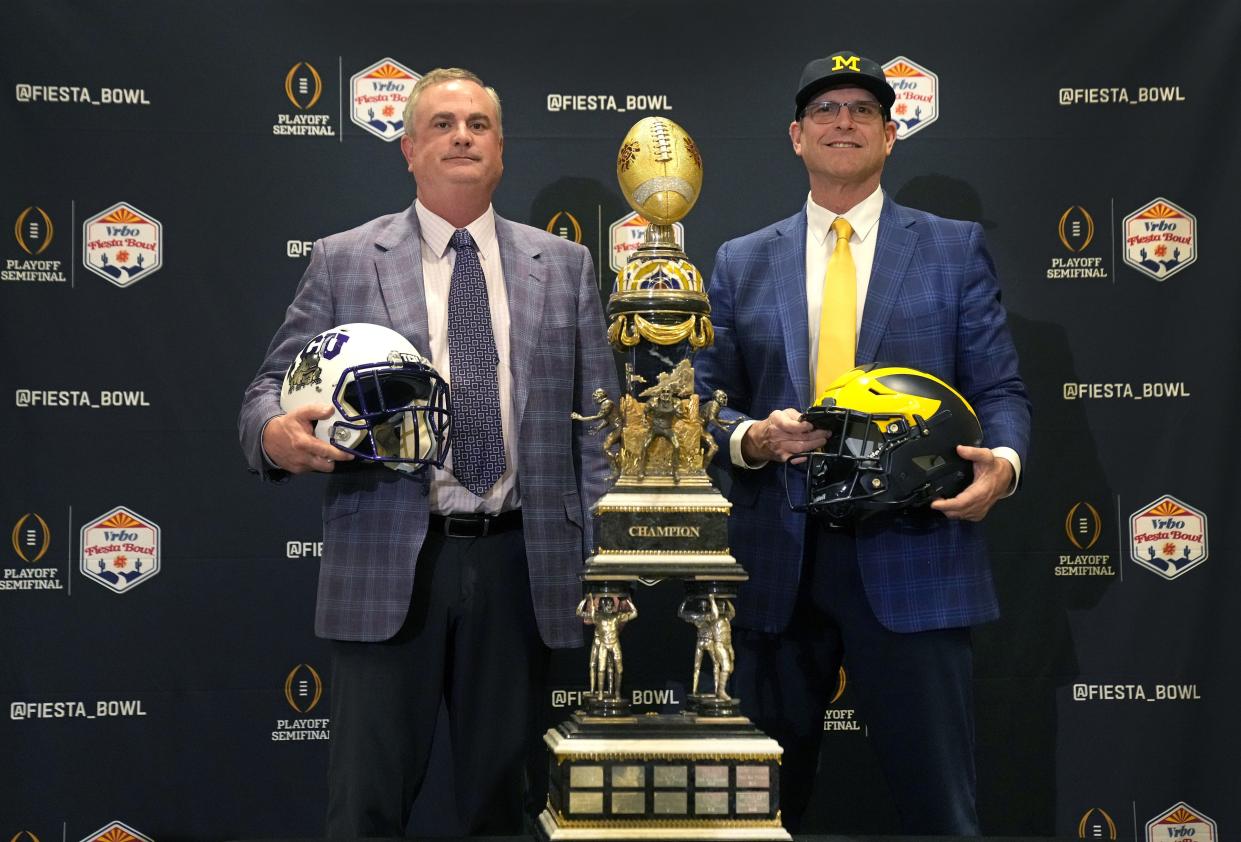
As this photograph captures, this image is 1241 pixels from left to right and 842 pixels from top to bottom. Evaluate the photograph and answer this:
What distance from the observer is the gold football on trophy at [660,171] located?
2658 mm

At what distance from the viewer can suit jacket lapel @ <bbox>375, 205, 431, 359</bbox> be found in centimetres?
311

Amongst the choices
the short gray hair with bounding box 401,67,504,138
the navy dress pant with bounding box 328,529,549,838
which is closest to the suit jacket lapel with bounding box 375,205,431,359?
the short gray hair with bounding box 401,67,504,138

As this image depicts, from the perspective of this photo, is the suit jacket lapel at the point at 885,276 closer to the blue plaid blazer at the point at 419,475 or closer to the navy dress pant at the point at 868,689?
the navy dress pant at the point at 868,689

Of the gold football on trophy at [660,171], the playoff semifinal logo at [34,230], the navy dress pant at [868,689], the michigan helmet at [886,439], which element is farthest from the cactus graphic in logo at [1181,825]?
the playoff semifinal logo at [34,230]

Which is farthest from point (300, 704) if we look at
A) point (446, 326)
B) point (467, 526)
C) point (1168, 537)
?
point (1168, 537)

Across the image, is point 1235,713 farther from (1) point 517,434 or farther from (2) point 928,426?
(1) point 517,434

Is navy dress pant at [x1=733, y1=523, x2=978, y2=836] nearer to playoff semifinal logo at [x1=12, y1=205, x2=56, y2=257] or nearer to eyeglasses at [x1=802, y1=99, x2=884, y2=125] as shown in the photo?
eyeglasses at [x1=802, y1=99, x2=884, y2=125]

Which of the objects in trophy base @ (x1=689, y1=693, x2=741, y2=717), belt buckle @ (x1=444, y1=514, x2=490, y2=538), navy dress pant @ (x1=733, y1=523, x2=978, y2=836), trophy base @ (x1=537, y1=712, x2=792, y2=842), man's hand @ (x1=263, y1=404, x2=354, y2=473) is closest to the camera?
trophy base @ (x1=537, y1=712, x2=792, y2=842)

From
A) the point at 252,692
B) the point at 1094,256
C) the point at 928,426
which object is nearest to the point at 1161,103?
the point at 1094,256

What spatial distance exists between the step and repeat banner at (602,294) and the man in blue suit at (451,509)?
3.06ft

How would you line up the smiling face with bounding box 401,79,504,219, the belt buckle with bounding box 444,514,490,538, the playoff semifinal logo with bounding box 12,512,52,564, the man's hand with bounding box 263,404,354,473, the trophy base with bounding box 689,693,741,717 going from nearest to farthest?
the trophy base with bounding box 689,693,741,717 → the man's hand with bounding box 263,404,354,473 → the belt buckle with bounding box 444,514,490,538 → the smiling face with bounding box 401,79,504,219 → the playoff semifinal logo with bounding box 12,512,52,564

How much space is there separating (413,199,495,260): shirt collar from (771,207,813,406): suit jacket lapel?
Result: 2.37 ft

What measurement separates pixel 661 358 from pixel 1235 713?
8.41ft

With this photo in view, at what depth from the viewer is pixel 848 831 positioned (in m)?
4.09
